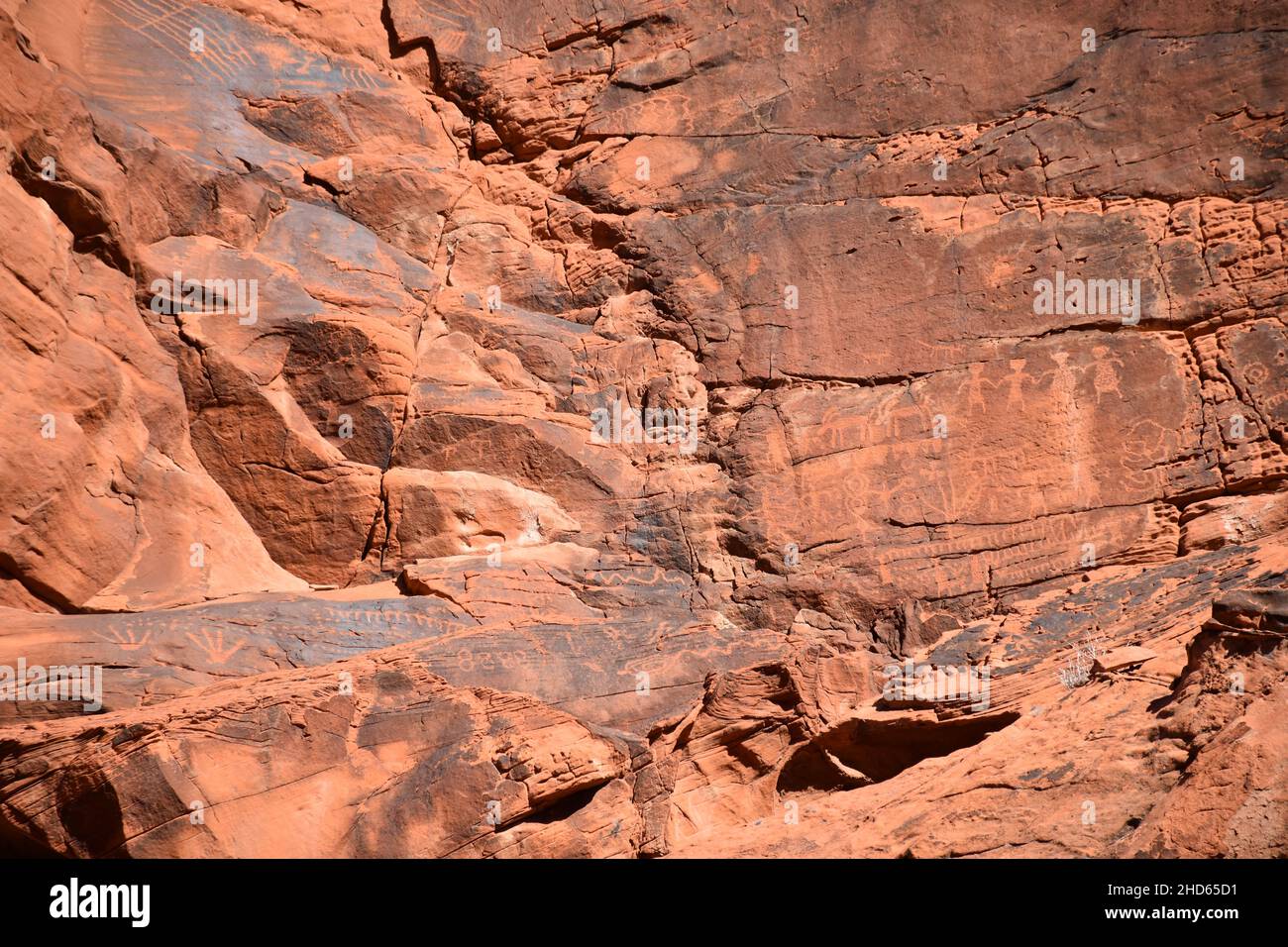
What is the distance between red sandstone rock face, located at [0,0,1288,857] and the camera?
652 centimetres

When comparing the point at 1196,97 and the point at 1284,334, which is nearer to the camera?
the point at 1284,334

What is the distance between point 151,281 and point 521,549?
3.43 m

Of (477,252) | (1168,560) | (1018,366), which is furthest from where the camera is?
(477,252)

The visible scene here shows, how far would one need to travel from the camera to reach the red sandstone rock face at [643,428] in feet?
21.4

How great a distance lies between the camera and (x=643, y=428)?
8.81 meters

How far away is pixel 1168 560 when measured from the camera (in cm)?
773

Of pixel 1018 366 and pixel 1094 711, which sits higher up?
pixel 1018 366

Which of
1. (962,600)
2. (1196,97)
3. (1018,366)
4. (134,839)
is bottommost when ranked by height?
(134,839)

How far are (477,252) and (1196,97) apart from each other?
578 centimetres
